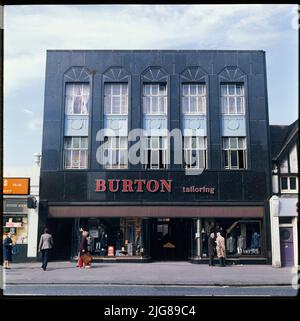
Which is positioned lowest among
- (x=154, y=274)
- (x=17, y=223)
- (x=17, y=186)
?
(x=154, y=274)

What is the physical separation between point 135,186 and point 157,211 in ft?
5.03

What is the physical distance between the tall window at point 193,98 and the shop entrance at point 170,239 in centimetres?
536

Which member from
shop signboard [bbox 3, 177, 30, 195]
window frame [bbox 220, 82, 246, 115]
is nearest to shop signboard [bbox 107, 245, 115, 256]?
shop signboard [bbox 3, 177, 30, 195]

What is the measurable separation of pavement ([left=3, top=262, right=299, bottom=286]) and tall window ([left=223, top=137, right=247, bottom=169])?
466cm

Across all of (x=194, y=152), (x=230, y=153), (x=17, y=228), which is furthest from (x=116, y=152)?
(x=17, y=228)

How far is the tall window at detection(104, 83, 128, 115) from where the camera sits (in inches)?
720

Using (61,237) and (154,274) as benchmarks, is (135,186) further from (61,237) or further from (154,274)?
(154,274)

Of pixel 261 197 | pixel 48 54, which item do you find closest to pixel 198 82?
pixel 261 197

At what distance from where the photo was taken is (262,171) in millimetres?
17500

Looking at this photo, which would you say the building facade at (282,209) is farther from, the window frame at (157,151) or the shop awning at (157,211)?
the window frame at (157,151)

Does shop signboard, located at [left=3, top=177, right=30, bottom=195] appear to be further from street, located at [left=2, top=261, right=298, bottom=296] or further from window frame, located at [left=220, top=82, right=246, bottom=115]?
window frame, located at [left=220, top=82, right=246, bottom=115]

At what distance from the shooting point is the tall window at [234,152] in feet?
58.4

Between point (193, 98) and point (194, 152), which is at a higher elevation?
point (193, 98)

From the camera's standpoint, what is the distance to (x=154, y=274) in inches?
514
